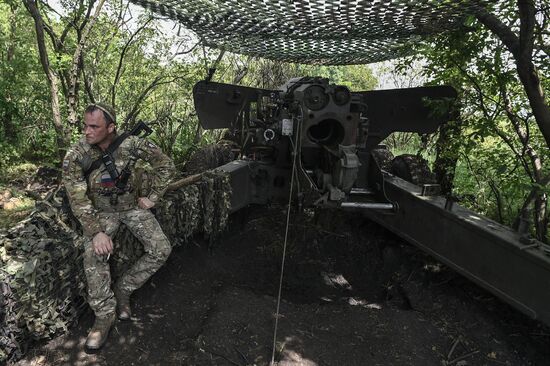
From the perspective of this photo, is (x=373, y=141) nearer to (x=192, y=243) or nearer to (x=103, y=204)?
(x=192, y=243)

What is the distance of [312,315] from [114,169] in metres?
2.15

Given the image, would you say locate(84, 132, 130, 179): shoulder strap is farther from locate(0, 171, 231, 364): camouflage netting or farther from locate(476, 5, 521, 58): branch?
locate(476, 5, 521, 58): branch

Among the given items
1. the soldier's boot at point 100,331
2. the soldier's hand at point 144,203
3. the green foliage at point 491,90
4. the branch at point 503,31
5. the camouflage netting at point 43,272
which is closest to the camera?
the camouflage netting at point 43,272

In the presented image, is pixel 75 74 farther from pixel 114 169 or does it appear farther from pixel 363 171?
pixel 363 171

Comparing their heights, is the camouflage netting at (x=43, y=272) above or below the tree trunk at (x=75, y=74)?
below

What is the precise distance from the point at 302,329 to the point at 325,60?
459 cm

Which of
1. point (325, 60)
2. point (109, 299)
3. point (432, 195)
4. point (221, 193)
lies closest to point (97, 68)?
point (325, 60)

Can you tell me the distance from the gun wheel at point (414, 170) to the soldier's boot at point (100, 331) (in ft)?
12.6

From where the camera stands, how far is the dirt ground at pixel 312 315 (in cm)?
314

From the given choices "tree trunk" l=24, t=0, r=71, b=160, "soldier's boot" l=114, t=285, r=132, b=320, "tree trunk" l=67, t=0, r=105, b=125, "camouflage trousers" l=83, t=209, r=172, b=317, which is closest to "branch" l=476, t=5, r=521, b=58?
"camouflage trousers" l=83, t=209, r=172, b=317

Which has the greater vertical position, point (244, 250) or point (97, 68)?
point (97, 68)

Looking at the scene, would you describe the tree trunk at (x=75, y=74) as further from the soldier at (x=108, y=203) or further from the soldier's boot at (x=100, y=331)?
the soldier's boot at (x=100, y=331)

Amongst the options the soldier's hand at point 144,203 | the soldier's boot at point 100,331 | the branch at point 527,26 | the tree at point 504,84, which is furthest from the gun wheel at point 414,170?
the soldier's boot at point 100,331

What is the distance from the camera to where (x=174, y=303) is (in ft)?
12.4
